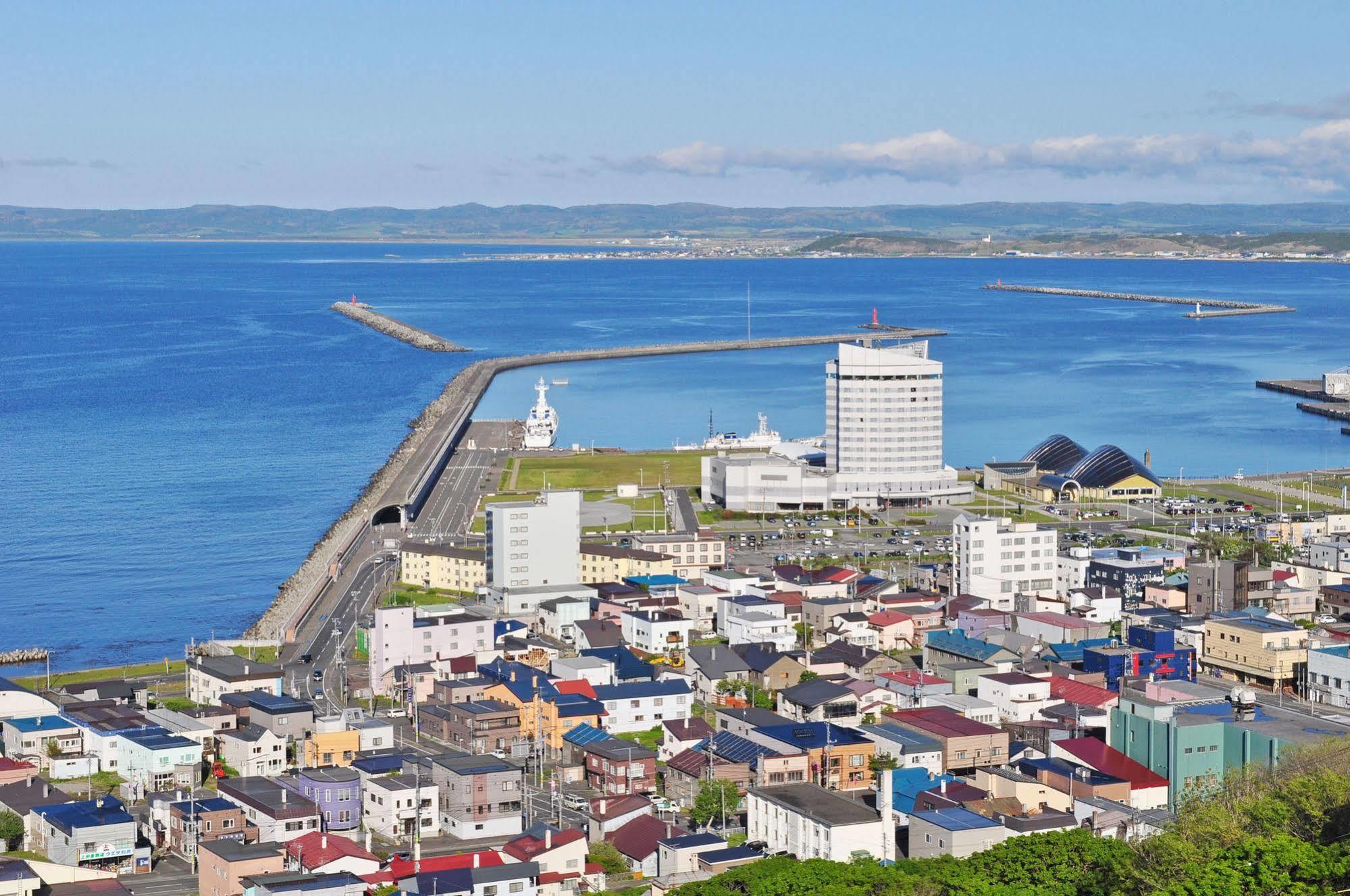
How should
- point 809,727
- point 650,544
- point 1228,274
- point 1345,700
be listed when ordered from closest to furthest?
1. point 809,727
2. point 1345,700
3. point 650,544
4. point 1228,274

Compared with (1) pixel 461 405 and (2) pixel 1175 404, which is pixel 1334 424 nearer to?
(2) pixel 1175 404

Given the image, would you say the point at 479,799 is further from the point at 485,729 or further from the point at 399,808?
the point at 485,729

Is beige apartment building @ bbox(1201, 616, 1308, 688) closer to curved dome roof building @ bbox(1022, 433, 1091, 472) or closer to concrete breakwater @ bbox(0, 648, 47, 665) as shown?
concrete breakwater @ bbox(0, 648, 47, 665)

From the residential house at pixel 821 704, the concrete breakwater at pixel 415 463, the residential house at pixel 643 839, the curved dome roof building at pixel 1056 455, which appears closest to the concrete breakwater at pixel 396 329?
the concrete breakwater at pixel 415 463

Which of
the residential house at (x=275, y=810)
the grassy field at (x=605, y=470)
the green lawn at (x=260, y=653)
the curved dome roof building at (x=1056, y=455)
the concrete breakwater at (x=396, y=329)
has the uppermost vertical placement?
the concrete breakwater at (x=396, y=329)

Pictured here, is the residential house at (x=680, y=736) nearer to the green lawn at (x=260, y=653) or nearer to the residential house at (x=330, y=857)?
the residential house at (x=330, y=857)

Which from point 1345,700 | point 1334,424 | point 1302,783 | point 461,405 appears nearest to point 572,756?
point 1302,783
